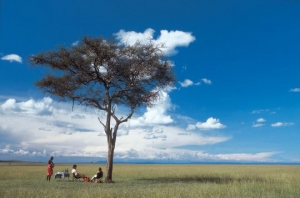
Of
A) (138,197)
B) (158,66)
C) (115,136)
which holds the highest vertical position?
(158,66)

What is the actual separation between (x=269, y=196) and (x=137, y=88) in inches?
664

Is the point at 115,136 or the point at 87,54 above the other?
the point at 87,54

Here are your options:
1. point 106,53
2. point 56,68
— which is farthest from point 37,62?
point 106,53

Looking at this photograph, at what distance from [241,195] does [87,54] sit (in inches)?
678

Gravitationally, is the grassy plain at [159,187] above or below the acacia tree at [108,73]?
below

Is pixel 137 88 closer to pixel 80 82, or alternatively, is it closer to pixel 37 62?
pixel 80 82

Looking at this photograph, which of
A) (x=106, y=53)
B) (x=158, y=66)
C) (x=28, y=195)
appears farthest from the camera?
(x=158, y=66)

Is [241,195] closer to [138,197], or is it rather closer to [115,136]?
[138,197]

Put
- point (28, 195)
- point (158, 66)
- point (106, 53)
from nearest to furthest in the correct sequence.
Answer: point (28, 195) < point (106, 53) < point (158, 66)

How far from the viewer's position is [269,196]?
16.8 metres

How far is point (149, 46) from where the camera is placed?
3003cm

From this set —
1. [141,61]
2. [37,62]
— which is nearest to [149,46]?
[141,61]

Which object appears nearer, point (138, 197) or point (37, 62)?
point (138, 197)

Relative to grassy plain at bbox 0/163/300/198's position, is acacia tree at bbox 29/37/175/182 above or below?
above
